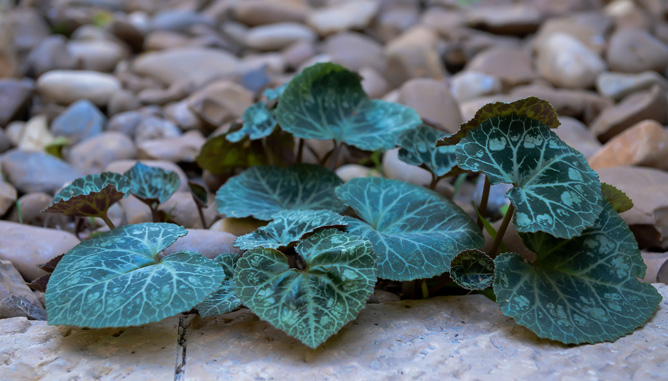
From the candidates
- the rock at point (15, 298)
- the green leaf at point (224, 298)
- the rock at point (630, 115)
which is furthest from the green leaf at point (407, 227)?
the rock at point (630, 115)

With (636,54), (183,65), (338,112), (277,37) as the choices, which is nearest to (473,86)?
(636,54)

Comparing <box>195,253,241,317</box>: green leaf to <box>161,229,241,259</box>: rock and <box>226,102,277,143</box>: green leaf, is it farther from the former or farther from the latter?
<box>226,102,277,143</box>: green leaf

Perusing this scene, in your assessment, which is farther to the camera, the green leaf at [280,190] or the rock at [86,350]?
the green leaf at [280,190]

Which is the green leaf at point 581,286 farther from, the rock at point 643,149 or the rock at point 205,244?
the rock at point 643,149

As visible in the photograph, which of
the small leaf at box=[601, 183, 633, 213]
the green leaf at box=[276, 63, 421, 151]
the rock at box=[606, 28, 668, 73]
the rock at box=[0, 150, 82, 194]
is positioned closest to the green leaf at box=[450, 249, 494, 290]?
the small leaf at box=[601, 183, 633, 213]

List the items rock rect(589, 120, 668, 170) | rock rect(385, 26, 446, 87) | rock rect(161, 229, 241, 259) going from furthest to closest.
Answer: rock rect(385, 26, 446, 87), rock rect(589, 120, 668, 170), rock rect(161, 229, 241, 259)

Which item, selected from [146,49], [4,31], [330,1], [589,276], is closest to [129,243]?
[589,276]

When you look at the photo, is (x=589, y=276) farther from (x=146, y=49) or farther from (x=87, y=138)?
(x=146, y=49)

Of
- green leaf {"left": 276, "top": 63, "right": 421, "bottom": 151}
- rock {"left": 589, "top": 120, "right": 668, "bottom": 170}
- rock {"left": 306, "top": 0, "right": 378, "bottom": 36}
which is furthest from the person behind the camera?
rock {"left": 306, "top": 0, "right": 378, "bottom": 36}
